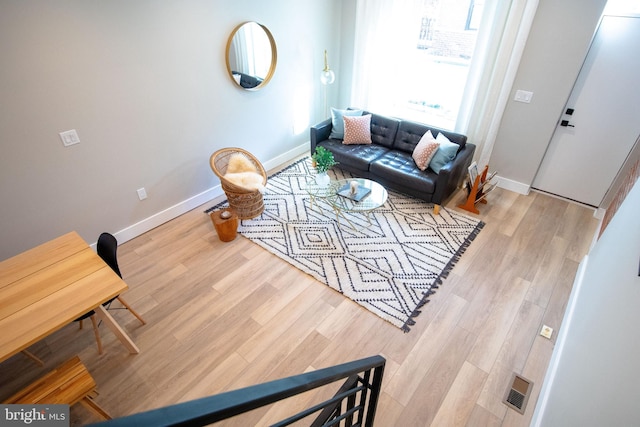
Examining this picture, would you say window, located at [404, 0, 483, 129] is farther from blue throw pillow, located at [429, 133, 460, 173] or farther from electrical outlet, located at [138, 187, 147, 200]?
electrical outlet, located at [138, 187, 147, 200]

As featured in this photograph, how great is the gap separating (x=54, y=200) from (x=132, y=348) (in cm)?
152

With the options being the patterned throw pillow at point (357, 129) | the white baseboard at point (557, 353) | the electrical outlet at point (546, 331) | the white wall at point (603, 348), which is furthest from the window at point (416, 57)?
the electrical outlet at point (546, 331)

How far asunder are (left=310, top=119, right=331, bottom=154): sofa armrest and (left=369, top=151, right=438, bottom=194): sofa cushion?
91 centimetres

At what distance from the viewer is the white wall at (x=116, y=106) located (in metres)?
2.38

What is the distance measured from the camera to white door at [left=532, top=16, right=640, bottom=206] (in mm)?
3168

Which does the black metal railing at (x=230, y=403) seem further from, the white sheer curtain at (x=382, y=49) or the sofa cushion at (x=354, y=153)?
the white sheer curtain at (x=382, y=49)

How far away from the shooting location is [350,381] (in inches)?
46.8

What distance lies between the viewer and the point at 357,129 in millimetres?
4309

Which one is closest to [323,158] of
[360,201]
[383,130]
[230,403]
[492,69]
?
[360,201]

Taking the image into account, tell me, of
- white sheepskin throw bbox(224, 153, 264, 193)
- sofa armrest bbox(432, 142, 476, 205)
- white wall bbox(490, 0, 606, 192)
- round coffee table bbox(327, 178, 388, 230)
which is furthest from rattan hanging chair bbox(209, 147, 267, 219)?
white wall bbox(490, 0, 606, 192)

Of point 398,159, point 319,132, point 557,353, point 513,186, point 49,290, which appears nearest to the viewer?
point 49,290

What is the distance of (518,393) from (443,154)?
8.00 feet

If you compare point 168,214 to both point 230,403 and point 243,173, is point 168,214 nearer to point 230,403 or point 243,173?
point 243,173

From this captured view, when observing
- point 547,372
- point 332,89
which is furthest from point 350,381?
point 332,89
